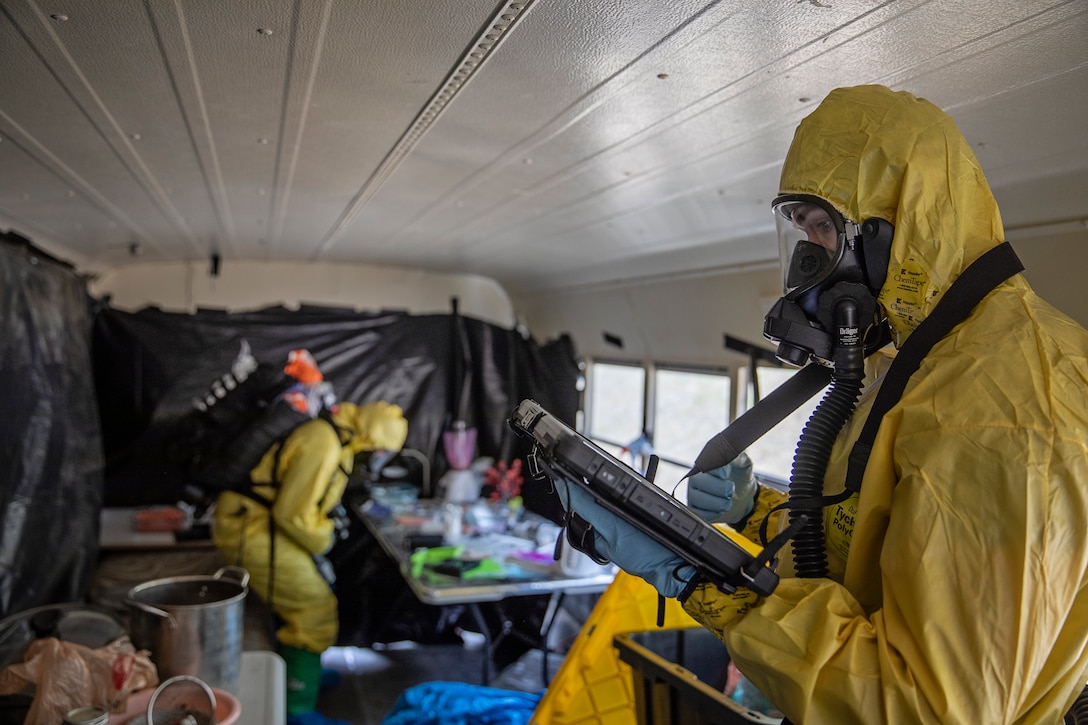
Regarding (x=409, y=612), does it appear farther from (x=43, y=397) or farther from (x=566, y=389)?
(x=43, y=397)

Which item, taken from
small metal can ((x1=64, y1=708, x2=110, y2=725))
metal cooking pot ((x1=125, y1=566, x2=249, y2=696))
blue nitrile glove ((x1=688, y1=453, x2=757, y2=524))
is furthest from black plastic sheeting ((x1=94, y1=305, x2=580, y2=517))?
small metal can ((x1=64, y1=708, x2=110, y2=725))

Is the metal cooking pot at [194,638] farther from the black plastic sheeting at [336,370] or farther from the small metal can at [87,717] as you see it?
the black plastic sheeting at [336,370]

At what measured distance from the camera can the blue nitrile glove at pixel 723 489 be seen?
74.0 inches

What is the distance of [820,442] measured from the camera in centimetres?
160

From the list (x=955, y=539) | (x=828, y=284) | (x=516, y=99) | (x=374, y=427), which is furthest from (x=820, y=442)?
(x=374, y=427)

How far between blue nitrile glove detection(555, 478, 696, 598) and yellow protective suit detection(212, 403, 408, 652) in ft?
10.3

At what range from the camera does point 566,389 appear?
20.1 ft

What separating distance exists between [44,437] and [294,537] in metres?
1.43

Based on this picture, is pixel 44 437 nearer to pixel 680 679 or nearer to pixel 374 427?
pixel 374 427

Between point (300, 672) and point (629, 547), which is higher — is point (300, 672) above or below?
below

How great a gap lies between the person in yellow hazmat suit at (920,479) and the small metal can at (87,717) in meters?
1.27

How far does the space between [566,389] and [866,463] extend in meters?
4.73

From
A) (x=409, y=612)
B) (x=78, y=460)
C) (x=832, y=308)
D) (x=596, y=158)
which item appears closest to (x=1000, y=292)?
(x=832, y=308)

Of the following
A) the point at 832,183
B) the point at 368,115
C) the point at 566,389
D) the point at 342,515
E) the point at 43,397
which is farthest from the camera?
the point at 566,389
